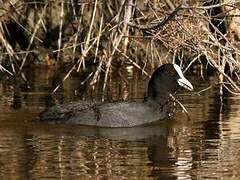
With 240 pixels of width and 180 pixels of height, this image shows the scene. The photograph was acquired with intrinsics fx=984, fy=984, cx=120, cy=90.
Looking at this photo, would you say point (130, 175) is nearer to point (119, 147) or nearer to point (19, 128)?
point (119, 147)

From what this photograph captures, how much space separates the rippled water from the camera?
10562 millimetres

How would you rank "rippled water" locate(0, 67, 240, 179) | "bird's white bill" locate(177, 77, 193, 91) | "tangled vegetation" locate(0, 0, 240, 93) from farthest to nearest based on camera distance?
"bird's white bill" locate(177, 77, 193, 91) < "tangled vegetation" locate(0, 0, 240, 93) < "rippled water" locate(0, 67, 240, 179)

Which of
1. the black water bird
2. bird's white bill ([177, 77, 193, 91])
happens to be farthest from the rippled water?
bird's white bill ([177, 77, 193, 91])

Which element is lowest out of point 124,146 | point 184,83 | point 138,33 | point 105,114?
point 124,146

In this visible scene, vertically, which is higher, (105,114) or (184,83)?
(184,83)

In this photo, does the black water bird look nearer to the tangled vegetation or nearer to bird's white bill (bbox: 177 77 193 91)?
bird's white bill (bbox: 177 77 193 91)

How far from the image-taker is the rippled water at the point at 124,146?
10.6 meters

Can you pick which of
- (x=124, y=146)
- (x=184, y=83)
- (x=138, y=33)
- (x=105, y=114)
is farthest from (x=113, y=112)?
(x=138, y=33)

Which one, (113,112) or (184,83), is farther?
(184,83)

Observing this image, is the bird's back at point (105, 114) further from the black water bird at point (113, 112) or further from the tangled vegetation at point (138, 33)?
the tangled vegetation at point (138, 33)

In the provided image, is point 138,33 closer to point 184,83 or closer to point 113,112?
point 184,83

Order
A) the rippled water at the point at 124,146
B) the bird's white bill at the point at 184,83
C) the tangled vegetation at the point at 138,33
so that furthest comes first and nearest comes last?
the bird's white bill at the point at 184,83
the tangled vegetation at the point at 138,33
the rippled water at the point at 124,146

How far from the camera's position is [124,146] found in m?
12.2

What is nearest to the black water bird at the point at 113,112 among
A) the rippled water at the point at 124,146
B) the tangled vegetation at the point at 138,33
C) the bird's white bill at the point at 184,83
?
the rippled water at the point at 124,146
